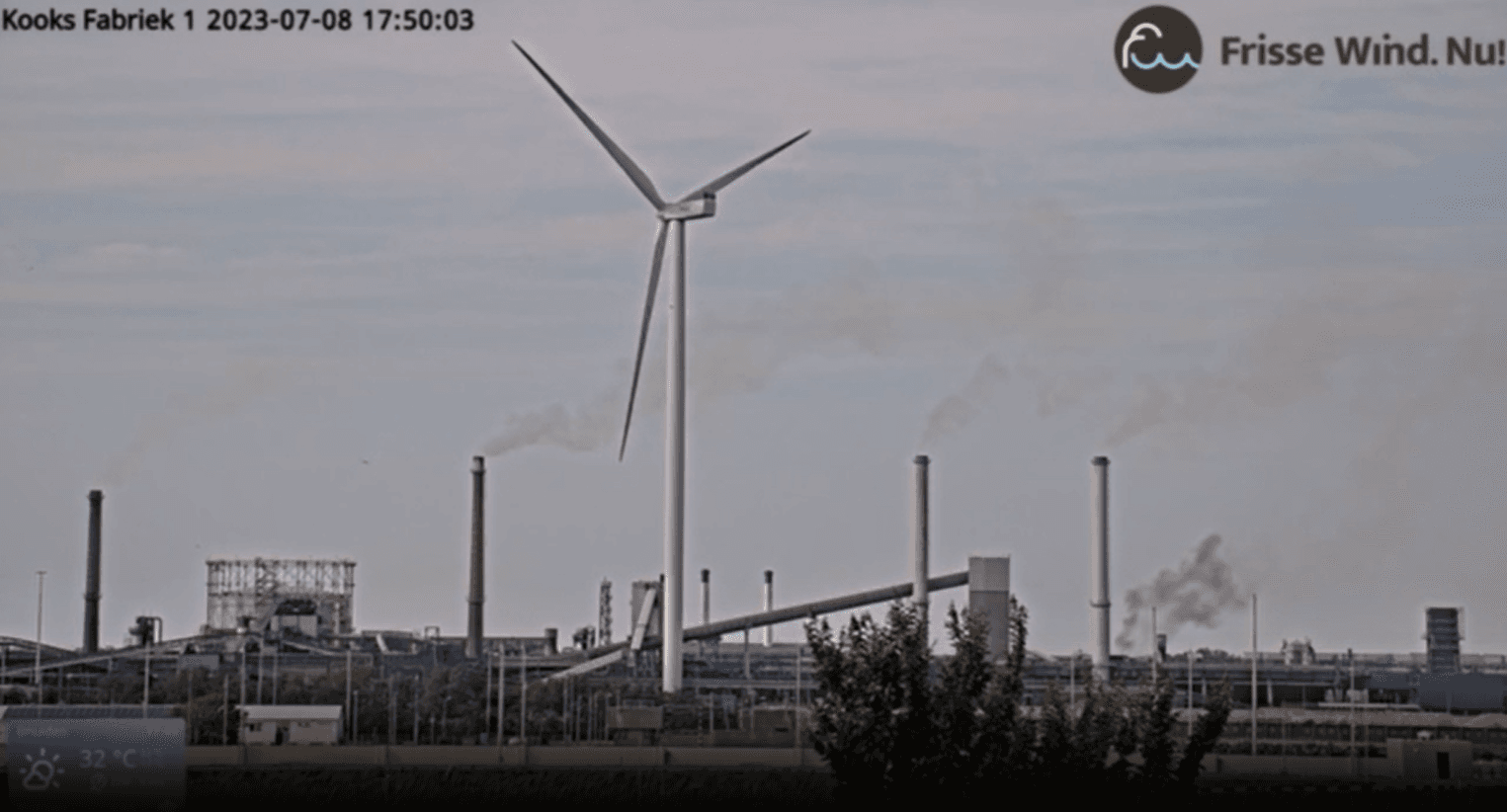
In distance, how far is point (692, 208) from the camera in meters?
127

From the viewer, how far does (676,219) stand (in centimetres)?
12875

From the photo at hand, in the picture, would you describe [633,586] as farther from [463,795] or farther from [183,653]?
[463,795]

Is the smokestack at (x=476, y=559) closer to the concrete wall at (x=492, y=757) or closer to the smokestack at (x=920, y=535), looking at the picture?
the smokestack at (x=920, y=535)

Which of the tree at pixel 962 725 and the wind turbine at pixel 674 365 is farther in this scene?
the wind turbine at pixel 674 365

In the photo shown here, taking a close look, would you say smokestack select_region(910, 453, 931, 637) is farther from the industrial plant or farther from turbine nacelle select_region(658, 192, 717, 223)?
turbine nacelle select_region(658, 192, 717, 223)

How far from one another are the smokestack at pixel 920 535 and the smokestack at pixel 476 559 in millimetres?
31723

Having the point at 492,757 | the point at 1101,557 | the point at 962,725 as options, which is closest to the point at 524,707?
the point at 492,757

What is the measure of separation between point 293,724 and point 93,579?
65.2 metres

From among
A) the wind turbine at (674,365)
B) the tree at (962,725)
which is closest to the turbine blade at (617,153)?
the wind turbine at (674,365)

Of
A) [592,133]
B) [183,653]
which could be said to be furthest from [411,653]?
[592,133]

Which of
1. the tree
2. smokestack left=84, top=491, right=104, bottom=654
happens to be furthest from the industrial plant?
the tree

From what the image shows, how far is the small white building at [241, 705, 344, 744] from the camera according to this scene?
126500 millimetres

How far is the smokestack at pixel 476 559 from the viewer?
178 metres

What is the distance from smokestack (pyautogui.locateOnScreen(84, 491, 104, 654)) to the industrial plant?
13cm
